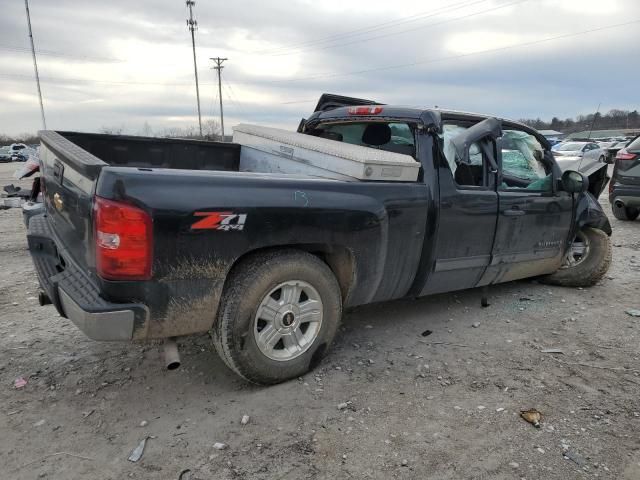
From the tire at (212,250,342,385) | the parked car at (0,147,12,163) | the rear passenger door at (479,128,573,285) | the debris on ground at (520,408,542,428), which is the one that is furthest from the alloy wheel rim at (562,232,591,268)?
the parked car at (0,147,12,163)

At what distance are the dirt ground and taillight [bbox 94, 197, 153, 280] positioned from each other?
90 centimetres

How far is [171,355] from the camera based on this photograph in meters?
2.62

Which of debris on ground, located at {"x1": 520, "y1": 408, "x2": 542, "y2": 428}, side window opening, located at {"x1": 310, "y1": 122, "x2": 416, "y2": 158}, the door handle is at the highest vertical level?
side window opening, located at {"x1": 310, "y1": 122, "x2": 416, "y2": 158}

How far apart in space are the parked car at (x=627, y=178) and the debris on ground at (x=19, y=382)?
9.47 meters

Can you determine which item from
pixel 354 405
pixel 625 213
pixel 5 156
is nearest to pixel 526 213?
pixel 354 405

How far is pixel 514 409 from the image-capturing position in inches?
113

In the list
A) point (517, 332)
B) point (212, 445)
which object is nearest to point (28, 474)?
point (212, 445)

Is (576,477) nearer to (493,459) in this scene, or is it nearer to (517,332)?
(493,459)

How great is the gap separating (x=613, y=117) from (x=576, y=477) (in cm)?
9407

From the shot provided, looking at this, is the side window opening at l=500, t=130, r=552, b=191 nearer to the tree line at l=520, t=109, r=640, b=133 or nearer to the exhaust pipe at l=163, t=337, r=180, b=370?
the exhaust pipe at l=163, t=337, r=180, b=370

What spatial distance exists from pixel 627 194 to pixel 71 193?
925 cm

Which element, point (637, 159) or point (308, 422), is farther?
point (637, 159)

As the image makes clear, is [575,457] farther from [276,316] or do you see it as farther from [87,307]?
[87,307]

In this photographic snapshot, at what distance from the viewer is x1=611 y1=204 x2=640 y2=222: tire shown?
9.52 m
